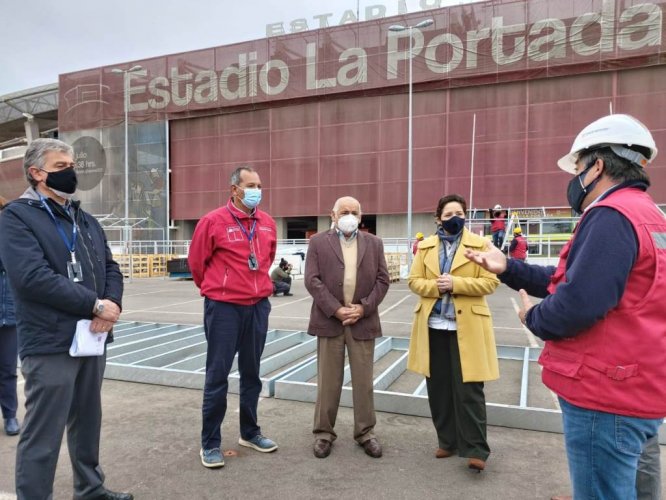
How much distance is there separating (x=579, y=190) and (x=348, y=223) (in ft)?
6.50

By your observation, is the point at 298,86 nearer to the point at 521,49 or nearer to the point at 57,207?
the point at 521,49

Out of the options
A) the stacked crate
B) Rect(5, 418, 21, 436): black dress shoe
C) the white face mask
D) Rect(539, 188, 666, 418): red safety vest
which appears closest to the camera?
Rect(539, 188, 666, 418): red safety vest

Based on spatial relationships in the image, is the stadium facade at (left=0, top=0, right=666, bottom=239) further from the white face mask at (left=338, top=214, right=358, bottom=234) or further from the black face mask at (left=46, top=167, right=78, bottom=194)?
the black face mask at (left=46, top=167, right=78, bottom=194)

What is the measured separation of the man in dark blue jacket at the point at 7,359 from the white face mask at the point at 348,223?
269 cm

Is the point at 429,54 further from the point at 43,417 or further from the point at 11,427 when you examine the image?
the point at 43,417

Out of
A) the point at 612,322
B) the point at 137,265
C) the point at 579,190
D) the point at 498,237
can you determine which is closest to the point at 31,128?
the point at 137,265

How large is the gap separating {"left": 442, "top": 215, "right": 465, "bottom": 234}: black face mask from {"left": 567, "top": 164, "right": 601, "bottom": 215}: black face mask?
4.39 feet

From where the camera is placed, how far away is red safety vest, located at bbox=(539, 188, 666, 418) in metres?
1.58

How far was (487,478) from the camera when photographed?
3113mm

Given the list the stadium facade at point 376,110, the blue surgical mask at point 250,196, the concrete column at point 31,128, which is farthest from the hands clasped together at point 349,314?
the concrete column at point 31,128

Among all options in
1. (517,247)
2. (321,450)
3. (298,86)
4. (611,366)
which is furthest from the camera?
(298,86)

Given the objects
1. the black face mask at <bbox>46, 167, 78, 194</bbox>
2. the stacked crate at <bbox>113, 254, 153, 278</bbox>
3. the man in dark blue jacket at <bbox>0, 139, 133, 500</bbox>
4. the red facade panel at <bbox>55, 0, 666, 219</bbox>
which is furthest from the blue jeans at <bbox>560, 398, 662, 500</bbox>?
the red facade panel at <bbox>55, 0, 666, 219</bbox>

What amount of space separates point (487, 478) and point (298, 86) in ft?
102

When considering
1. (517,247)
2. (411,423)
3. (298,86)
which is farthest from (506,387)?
Result: (298,86)
